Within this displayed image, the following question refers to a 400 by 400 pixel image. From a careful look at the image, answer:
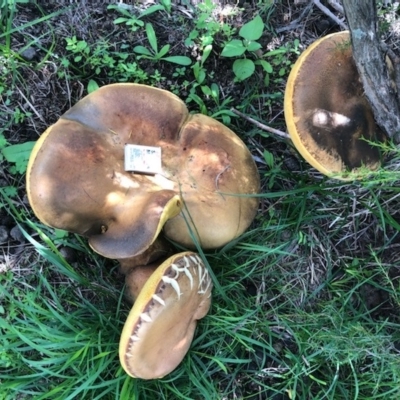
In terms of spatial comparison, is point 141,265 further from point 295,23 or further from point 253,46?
point 295,23

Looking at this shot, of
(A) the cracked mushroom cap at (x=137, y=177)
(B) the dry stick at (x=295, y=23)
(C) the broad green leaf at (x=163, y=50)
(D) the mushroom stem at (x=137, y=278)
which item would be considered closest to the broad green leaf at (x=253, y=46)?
(B) the dry stick at (x=295, y=23)

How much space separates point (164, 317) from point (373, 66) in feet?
5.93

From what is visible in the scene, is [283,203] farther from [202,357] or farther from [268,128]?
[202,357]

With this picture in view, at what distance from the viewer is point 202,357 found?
11.4ft

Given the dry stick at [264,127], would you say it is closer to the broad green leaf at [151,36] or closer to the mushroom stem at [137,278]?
the broad green leaf at [151,36]

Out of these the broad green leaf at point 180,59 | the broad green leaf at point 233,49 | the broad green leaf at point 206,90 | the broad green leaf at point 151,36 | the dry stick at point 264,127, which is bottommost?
the dry stick at point 264,127

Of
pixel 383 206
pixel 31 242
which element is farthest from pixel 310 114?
pixel 31 242

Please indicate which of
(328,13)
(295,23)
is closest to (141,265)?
(295,23)

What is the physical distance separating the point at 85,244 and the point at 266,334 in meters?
1.41

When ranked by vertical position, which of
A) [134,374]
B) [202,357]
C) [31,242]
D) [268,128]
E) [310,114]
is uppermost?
[310,114]

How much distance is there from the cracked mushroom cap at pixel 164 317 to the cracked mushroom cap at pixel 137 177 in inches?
9.5

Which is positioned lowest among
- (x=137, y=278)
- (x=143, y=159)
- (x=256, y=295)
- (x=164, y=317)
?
(x=256, y=295)

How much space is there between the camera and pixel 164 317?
2.69m

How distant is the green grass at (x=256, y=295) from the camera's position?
324 centimetres
